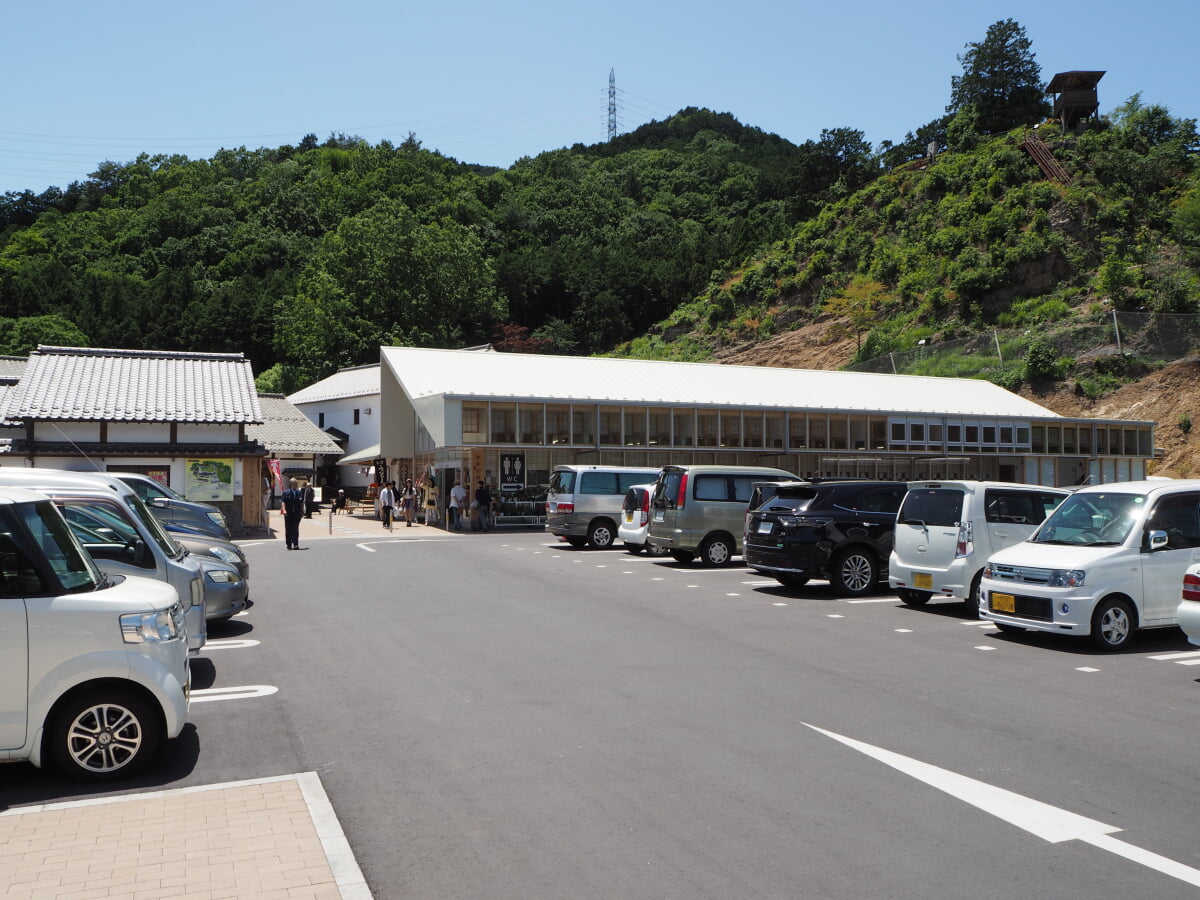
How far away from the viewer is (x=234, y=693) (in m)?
8.20

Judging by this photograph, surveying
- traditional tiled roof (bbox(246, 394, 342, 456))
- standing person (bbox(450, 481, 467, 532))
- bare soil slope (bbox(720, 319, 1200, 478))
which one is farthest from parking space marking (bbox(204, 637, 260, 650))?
bare soil slope (bbox(720, 319, 1200, 478))

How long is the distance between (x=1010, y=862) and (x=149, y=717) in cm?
501

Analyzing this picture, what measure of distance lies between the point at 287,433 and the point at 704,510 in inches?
1398

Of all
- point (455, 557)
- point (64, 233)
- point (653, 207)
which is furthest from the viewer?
point (653, 207)

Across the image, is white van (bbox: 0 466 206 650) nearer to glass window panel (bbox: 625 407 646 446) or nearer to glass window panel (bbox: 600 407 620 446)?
glass window panel (bbox: 600 407 620 446)

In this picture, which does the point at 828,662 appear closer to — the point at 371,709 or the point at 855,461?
the point at 371,709

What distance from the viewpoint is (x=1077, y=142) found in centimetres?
7500

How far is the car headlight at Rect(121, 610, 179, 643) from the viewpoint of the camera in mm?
5715

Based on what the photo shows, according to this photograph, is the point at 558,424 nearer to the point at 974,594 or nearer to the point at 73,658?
the point at 974,594

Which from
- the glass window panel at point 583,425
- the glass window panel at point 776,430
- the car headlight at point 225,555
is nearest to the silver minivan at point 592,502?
the glass window panel at point 583,425

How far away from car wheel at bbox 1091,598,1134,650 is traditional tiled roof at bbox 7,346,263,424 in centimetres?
2548

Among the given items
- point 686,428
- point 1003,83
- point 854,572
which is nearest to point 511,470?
point 686,428

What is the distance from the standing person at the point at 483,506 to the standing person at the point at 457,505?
0.58m

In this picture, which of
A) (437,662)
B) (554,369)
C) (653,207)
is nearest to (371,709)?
(437,662)
